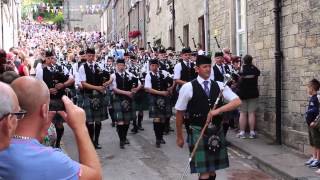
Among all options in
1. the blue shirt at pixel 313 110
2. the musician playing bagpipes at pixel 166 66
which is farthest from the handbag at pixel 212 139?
the musician playing bagpipes at pixel 166 66

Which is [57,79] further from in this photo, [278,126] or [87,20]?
[87,20]

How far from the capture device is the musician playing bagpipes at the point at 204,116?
19.1 feet

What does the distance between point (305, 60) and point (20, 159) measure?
7.23 meters

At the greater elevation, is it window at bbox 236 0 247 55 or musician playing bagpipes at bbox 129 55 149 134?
window at bbox 236 0 247 55

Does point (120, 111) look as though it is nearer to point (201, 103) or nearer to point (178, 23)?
point (201, 103)

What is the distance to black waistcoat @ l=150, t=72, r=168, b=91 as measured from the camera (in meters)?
10.4

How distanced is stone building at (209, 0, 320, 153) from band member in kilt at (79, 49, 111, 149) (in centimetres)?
318

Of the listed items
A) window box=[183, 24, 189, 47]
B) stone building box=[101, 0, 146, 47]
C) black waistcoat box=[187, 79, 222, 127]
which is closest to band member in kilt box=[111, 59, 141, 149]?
black waistcoat box=[187, 79, 222, 127]

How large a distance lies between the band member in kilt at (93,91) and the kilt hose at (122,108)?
287mm

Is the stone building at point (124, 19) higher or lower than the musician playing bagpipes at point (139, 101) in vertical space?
higher

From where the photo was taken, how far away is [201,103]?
5809mm

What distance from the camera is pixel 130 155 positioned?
30.1 ft

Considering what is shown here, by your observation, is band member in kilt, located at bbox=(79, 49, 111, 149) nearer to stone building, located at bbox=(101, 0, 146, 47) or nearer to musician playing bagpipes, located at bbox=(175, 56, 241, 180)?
musician playing bagpipes, located at bbox=(175, 56, 241, 180)

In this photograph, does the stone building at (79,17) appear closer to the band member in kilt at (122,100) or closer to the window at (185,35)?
the window at (185,35)
